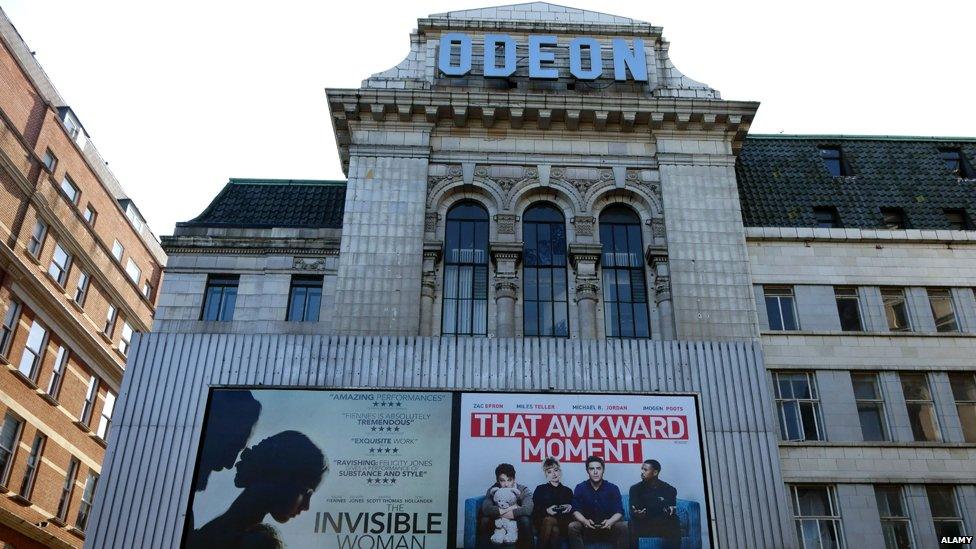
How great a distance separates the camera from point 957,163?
33.2m

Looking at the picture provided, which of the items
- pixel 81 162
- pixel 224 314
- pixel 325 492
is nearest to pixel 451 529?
pixel 325 492

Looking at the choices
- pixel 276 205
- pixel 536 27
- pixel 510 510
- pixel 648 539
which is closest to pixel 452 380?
pixel 510 510

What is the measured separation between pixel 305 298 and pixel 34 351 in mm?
13853

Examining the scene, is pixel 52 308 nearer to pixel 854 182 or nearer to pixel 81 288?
pixel 81 288

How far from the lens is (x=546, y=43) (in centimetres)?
3067

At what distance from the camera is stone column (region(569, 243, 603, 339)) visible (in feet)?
83.1

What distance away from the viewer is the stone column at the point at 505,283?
82.9ft

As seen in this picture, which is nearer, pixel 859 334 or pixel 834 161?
pixel 859 334

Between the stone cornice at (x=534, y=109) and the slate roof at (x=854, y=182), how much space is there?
370 centimetres

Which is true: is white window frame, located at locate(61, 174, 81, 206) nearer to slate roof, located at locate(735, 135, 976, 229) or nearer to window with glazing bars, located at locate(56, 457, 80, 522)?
window with glazing bars, located at locate(56, 457, 80, 522)

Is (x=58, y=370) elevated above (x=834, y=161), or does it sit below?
below

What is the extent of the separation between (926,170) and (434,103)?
19.4 m

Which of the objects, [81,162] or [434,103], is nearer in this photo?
[434,103]

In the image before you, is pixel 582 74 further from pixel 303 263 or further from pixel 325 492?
pixel 325 492
